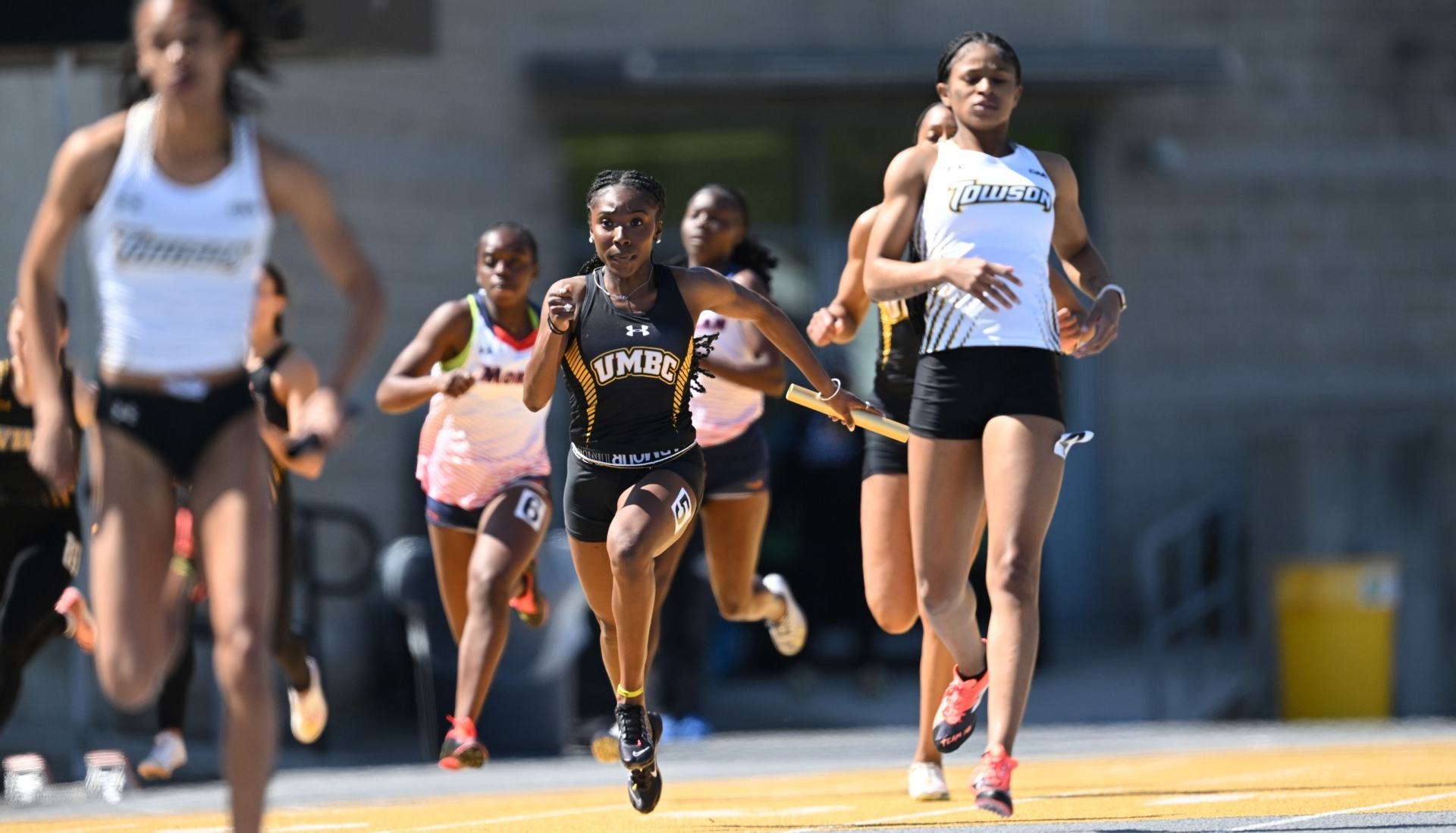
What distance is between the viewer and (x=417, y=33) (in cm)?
1045

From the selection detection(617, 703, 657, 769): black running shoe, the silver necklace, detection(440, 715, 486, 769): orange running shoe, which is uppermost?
the silver necklace

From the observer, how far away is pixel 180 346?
4719 mm

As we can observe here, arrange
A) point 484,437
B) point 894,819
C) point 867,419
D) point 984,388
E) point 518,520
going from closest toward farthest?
point 984,388
point 894,819
point 867,419
point 518,520
point 484,437

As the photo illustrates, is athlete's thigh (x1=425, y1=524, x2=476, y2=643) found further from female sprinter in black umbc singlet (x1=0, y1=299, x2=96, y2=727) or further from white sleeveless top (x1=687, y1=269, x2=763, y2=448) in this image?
female sprinter in black umbc singlet (x1=0, y1=299, x2=96, y2=727)

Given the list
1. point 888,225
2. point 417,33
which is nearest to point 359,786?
point 417,33

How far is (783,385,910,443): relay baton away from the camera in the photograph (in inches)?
261

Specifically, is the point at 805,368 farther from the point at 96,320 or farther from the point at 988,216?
the point at 96,320

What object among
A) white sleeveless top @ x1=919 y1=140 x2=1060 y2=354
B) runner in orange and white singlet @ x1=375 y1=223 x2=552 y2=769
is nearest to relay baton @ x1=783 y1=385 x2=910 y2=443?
white sleeveless top @ x1=919 y1=140 x2=1060 y2=354

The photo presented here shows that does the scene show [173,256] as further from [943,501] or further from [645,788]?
[943,501]

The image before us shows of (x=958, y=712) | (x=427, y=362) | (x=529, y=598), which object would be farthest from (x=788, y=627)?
(x=958, y=712)

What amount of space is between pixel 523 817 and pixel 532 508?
3.66 ft

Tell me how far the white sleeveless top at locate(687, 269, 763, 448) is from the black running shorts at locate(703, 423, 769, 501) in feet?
0.19

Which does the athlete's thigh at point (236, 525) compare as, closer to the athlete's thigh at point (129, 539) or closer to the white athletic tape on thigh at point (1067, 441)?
the athlete's thigh at point (129, 539)

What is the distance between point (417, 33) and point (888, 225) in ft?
16.2
